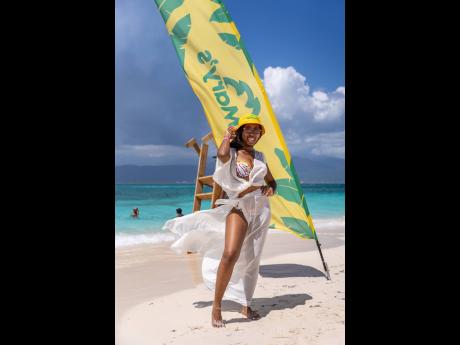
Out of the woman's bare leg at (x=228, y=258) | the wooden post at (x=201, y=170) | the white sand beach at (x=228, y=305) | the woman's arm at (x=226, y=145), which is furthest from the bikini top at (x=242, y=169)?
the wooden post at (x=201, y=170)

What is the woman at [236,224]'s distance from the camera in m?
3.06

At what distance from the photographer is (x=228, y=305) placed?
11.8 feet

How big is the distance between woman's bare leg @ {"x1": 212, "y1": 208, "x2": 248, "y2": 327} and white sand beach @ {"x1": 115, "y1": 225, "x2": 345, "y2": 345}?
127 mm

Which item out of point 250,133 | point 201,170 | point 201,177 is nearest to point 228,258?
point 250,133

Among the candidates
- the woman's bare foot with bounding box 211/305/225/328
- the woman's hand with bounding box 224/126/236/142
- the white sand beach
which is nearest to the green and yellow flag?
the white sand beach

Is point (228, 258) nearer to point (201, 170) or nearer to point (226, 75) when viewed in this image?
point (226, 75)

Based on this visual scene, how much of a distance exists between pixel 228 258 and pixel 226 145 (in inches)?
32.4

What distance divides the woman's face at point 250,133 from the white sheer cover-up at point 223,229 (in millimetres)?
133

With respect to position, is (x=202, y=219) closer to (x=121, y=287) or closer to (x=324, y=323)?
(x=324, y=323)

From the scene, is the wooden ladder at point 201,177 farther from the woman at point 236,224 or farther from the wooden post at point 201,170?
the woman at point 236,224

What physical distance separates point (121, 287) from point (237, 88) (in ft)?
7.96

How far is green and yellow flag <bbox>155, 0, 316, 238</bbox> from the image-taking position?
433 centimetres

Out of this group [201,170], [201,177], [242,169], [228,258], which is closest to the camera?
[228,258]
